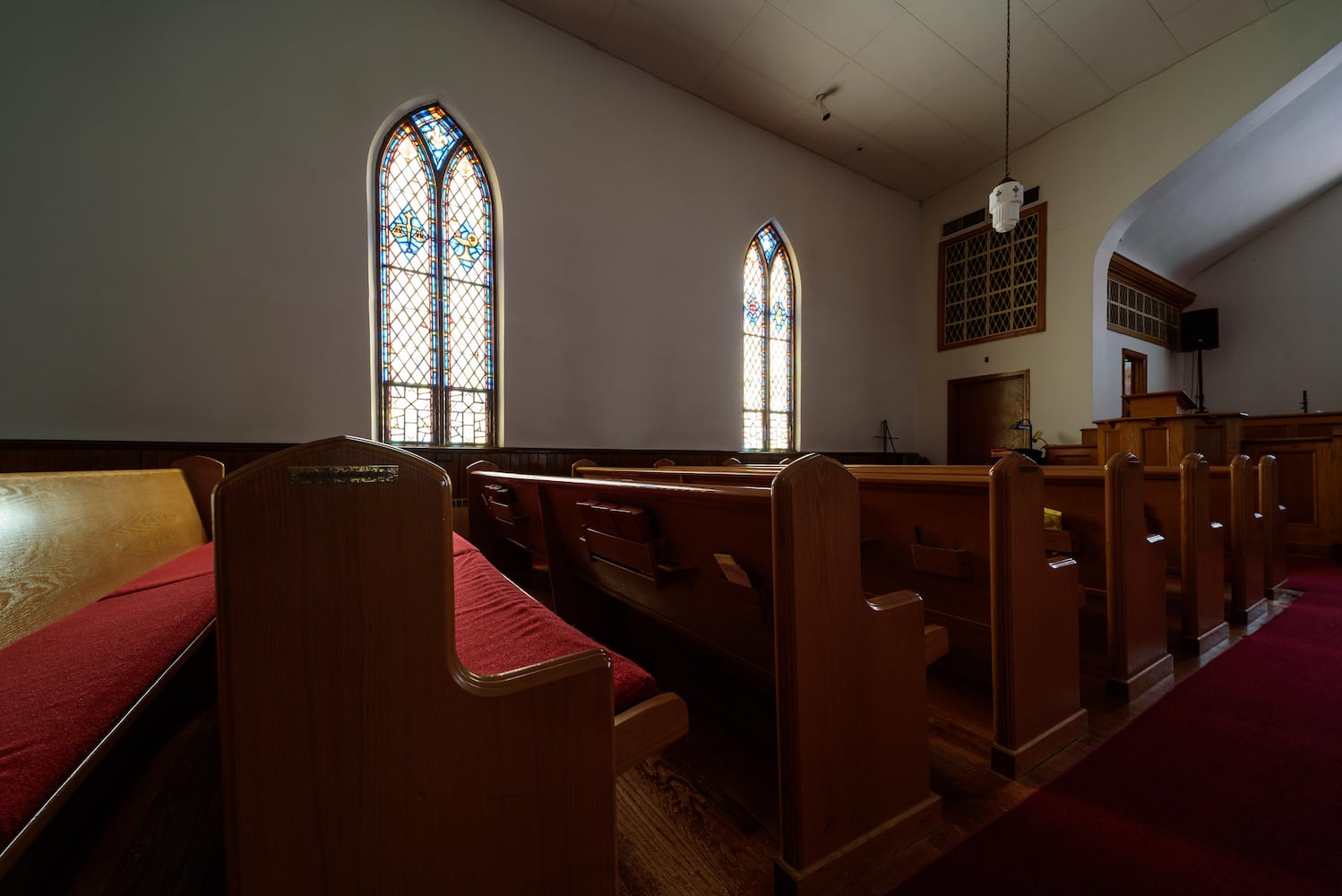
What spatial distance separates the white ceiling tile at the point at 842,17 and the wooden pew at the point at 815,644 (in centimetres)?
537

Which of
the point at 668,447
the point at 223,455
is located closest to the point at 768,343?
the point at 668,447

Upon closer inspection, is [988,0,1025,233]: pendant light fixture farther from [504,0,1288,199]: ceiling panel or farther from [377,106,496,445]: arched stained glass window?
[377,106,496,445]: arched stained glass window

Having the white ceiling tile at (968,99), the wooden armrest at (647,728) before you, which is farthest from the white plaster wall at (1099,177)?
the wooden armrest at (647,728)

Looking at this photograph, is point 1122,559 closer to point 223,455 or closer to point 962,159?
point 223,455

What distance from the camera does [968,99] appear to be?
19.8 ft

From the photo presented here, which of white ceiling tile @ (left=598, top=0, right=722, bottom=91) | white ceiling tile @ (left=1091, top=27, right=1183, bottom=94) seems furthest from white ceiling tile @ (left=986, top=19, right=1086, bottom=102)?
white ceiling tile @ (left=598, top=0, right=722, bottom=91)

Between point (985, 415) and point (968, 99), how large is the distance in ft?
12.4

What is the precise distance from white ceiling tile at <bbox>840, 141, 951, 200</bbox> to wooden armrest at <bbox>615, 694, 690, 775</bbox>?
772cm

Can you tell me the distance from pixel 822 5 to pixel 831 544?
5629 millimetres

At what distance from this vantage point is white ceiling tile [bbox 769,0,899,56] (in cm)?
477

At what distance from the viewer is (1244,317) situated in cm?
856

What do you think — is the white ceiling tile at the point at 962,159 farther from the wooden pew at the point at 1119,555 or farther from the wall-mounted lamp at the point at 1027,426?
the wooden pew at the point at 1119,555

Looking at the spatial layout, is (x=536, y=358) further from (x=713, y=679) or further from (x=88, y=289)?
(x=713, y=679)

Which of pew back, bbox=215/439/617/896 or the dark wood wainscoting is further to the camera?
the dark wood wainscoting
